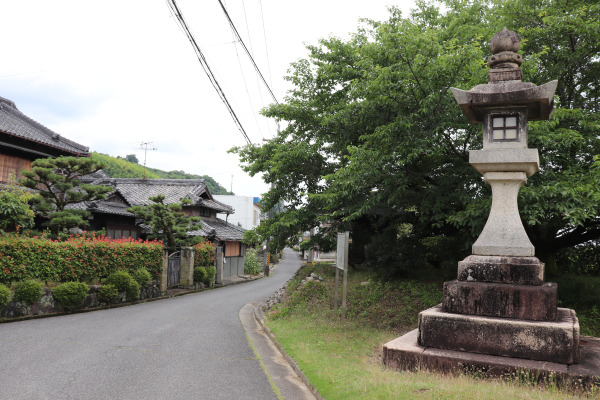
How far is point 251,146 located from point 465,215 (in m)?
9.85

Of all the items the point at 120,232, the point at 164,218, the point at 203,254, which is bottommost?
the point at 203,254

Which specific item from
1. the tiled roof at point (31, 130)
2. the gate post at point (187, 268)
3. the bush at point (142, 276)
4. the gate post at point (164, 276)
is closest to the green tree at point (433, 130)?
the bush at point (142, 276)

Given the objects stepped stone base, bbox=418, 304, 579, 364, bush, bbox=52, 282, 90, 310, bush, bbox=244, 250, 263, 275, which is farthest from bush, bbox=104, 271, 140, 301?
bush, bbox=244, 250, 263, 275

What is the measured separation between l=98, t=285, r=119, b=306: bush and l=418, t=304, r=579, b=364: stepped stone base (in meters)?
12.9

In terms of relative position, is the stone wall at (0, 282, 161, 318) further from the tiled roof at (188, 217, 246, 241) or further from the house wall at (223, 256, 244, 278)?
the house wall at (223, 256, 244, 278)

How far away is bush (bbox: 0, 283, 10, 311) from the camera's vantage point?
11.9 metres

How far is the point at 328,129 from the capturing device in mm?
13547

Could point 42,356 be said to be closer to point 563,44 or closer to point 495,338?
point 495,338

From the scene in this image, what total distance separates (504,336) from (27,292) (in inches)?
521

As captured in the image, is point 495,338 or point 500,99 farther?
point 500,99

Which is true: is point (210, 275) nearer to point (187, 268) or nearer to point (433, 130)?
point (187, 268)

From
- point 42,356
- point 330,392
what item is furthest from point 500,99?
point 42,356

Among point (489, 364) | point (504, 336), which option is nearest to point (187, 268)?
point (504, 336)

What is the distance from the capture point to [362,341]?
9617 millimetres
